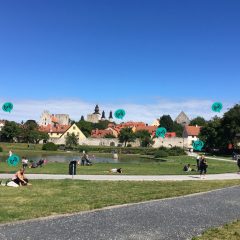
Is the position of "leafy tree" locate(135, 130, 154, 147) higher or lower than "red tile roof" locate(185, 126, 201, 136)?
lower

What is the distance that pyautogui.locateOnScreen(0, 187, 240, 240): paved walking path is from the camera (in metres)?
9.68

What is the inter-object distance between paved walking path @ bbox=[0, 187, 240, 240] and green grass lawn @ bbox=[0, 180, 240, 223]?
80cm

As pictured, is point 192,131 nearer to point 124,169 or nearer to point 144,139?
point 144,139

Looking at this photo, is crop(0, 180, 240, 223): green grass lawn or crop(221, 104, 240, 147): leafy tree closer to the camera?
crop(0, 180, 240, 223): green grass lawn

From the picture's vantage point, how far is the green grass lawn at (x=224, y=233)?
9836 millimetres

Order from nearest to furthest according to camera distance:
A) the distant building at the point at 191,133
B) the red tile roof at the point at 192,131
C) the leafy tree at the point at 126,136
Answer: the leafy tree at the point at 126,136
the distant building at the point at 191,133
the red tile roof at the point at 192,131

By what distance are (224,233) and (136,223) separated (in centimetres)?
210

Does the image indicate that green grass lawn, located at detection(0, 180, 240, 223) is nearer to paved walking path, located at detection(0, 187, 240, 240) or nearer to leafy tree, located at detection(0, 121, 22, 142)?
paved walking path, located at detection(0, 187, 240, 240)

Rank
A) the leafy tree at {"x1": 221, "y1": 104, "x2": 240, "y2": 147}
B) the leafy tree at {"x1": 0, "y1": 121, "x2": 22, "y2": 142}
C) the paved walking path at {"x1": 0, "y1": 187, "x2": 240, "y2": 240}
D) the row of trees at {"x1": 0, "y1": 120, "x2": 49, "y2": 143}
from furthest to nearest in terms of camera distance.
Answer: the row of trees at {"x1": 0, "y1": 120, "x2": 49, "y2": 143} < the leafy tree at {"x1": 0, "y1": 121, "x2": 22, "y2": 142} < the leafy tree at {"x1": 221, "y1": 104, "x2": 240, "y2": 147} < the paved walking path at {"x1": 0, "y1": 187, "x2": 240, "y2": 240}

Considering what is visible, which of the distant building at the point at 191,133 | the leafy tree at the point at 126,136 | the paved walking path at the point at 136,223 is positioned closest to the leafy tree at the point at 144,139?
the leafy tree at the point at 126,136

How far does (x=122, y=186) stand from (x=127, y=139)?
353 ft

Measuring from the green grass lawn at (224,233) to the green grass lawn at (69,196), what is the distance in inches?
154

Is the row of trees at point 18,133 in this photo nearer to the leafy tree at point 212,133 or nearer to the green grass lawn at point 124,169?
the leafy tree at point 212,133

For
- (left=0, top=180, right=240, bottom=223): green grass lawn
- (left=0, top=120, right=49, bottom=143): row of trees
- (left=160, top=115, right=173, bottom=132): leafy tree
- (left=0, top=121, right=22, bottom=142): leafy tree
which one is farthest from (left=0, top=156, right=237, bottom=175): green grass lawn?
(left=160, top=115, right=173, bottom=132): leafy tree
